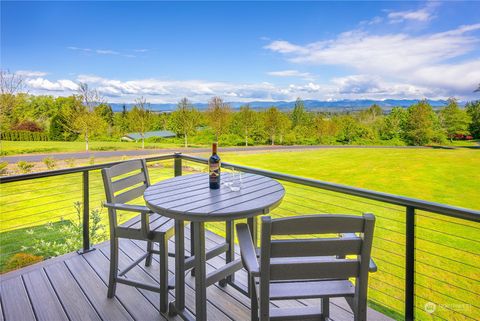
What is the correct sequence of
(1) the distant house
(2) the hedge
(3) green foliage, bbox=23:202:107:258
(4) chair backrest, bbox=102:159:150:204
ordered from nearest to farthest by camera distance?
(4) chair backrest, bbox=102:159:150:204 → (3) green foliage, bbox=23:202:107:258 → (2) the hedge → (1) the distant house

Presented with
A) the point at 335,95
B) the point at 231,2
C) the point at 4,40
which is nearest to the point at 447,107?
the point at 335,95

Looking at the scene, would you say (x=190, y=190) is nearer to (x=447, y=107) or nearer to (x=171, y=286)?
(x=171, y=286)

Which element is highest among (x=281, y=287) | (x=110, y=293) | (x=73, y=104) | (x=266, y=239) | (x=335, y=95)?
(x=335, y=95)

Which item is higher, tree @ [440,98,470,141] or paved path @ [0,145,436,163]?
tree @ [440,98,470,141]

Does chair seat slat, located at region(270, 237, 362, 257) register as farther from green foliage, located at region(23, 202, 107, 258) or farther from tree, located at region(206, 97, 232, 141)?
tree, located at region(206, 97, 232, 141)

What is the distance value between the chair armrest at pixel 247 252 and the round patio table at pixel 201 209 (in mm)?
142

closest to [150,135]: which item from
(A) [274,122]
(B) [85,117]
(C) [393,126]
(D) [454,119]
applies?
(B) [85,117]

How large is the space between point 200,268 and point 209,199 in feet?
1.24

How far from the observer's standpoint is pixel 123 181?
81.7 inches

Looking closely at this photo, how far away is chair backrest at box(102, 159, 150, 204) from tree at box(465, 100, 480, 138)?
63.1ft

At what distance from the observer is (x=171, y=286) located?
1914 millimetres

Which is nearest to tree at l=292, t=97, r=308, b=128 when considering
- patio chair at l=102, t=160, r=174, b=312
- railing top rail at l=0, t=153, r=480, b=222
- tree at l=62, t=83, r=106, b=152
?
tree at l=62, t=83, r=106, b=152

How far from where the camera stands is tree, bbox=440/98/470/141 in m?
16.6

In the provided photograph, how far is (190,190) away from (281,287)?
2.87 ft
